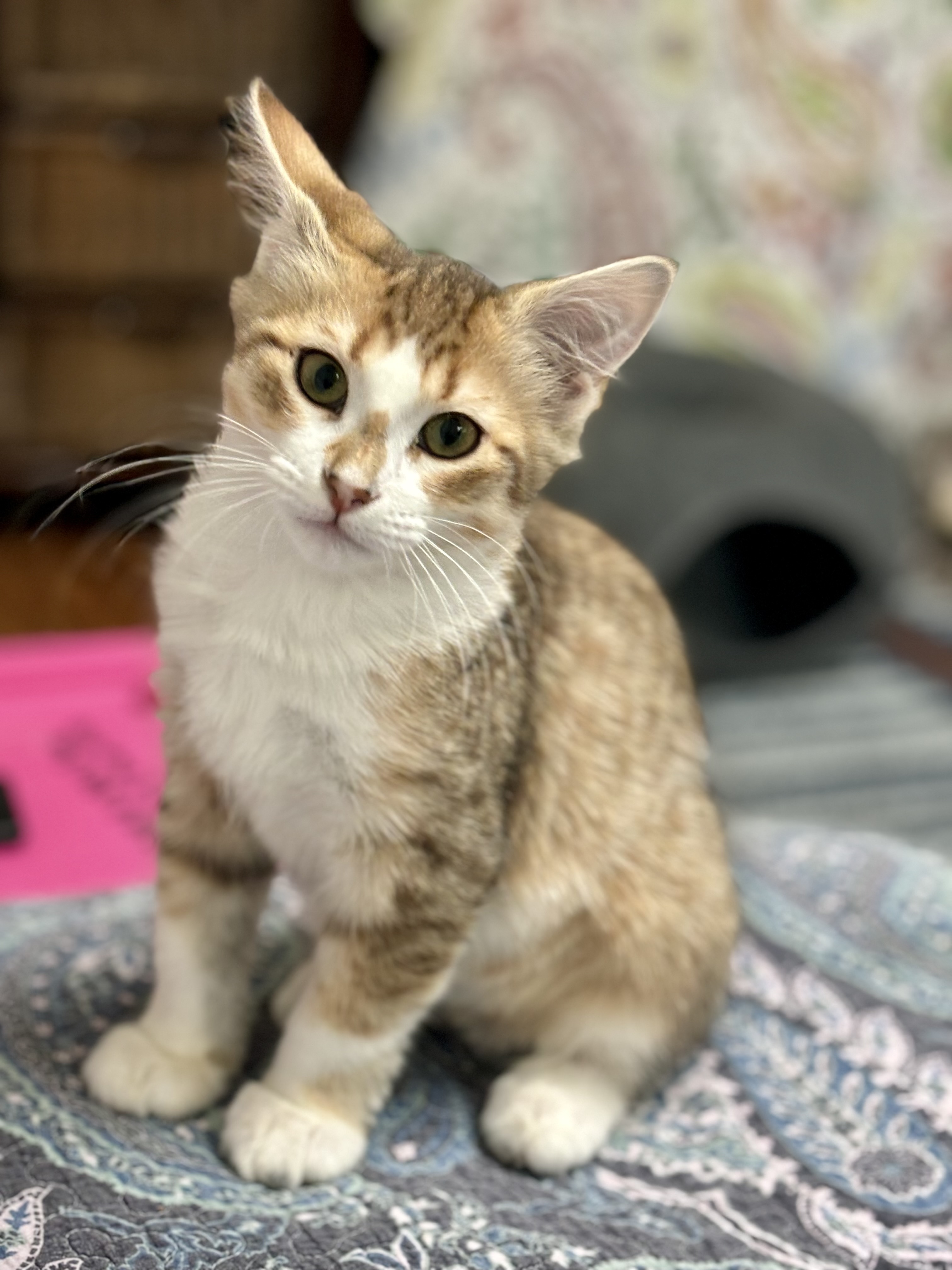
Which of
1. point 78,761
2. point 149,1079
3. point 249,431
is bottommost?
point 78,761

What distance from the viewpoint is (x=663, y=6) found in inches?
101

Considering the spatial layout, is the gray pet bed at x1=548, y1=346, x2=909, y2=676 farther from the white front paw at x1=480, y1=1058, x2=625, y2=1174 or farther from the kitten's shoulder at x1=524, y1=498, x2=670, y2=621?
the white front paw at x1=480, y1=1058, x2=625, y2=1174

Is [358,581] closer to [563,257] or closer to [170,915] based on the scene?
[170,915]

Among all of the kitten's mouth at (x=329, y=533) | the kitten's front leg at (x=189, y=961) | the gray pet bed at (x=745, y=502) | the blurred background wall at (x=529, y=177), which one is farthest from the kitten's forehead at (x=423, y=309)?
the blurred background wall at (x=529, y=177)

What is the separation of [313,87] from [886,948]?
89.6 inches

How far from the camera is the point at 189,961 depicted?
1066mm

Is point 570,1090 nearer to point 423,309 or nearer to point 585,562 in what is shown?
point 585,562

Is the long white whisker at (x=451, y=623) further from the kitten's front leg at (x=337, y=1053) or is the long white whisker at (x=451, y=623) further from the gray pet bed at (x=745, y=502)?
the gray pet bed at (x=745, y=502)

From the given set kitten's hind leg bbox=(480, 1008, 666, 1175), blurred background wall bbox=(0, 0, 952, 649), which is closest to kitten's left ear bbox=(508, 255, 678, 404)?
kitten's hind leg bbox=(480, 1008, 666, 1175)

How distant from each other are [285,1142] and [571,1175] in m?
0.25

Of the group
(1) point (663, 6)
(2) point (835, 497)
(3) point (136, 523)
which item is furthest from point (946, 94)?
(3) point (136, 523)

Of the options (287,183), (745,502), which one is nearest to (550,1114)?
(287,183)

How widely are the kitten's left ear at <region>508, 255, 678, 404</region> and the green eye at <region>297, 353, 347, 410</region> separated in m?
0.15

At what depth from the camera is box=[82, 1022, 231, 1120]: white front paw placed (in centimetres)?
106
